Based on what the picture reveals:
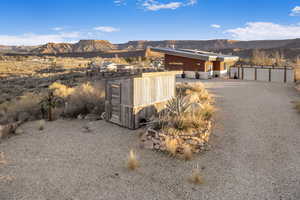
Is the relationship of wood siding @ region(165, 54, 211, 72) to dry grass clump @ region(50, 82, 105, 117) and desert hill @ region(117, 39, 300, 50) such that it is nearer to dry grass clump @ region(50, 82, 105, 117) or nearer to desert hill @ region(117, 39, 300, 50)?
dry grass clump @ region(50, 82, 105, 117)

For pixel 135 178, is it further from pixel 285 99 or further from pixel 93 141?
pixel 285 99

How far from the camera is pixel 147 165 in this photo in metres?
6.47

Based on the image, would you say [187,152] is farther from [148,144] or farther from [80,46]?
[80,46]

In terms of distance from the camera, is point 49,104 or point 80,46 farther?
point 80,46

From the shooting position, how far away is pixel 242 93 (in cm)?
1566

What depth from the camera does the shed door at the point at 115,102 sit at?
963 centimetres

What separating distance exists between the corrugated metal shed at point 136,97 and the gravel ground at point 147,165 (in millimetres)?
513

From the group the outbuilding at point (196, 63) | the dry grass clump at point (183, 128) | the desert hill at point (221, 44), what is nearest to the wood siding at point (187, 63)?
the outbuilding at point (196, 63)

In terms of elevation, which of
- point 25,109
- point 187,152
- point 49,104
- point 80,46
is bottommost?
point 187,152

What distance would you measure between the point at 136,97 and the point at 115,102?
4.12ft

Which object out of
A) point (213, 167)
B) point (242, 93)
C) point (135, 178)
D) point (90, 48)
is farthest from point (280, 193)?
point (90, 48)

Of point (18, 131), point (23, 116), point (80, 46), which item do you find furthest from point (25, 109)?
point (80, 46)

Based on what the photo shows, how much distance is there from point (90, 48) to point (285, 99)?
123 meters

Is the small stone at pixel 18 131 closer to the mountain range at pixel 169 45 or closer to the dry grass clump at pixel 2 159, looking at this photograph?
the dry grass clump at pixel 2 159
